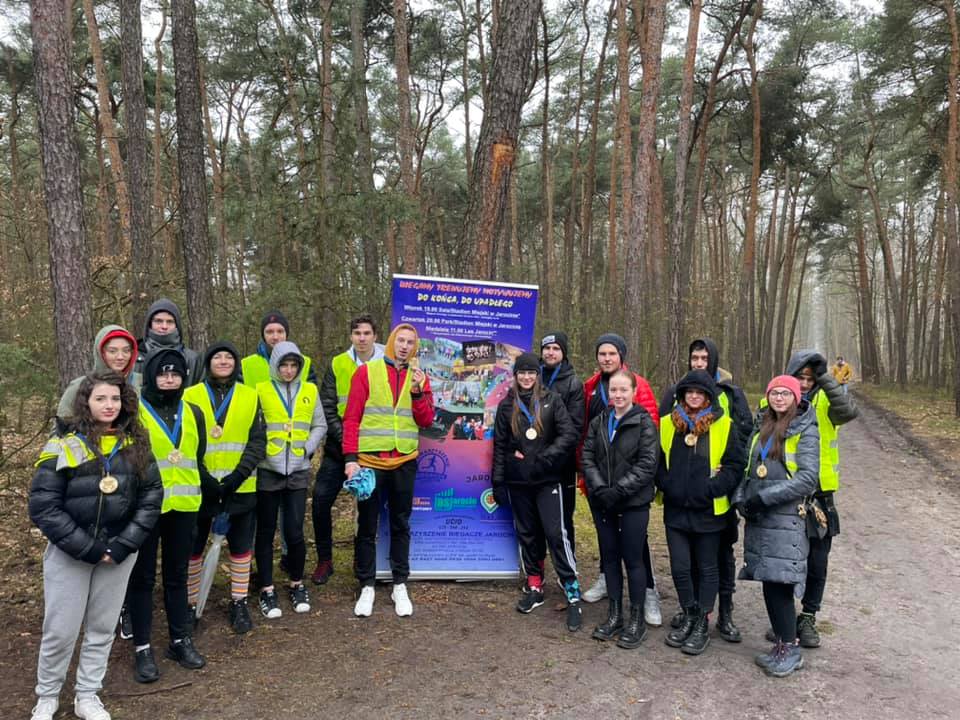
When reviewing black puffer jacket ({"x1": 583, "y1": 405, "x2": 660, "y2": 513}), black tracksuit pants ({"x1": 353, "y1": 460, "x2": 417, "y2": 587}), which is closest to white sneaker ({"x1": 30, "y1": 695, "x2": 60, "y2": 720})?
black tracksuit pants ({"x1": 353, "y1": 460, "x2": 417, "y2": 587})

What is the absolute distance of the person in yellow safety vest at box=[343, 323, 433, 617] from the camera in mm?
4641

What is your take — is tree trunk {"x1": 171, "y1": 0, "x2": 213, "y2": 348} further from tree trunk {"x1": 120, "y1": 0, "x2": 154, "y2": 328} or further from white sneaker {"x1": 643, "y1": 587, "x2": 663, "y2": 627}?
white sneaker {"x1": 643, "y1": 587, "x2": 663, "y2": 627}

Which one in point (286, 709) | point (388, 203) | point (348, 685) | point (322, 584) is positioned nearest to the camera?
point (286, 709)

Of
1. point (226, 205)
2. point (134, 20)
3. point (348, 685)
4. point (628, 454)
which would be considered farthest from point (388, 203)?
point (348, 685)

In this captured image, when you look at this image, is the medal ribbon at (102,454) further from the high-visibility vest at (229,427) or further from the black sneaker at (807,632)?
the black sneaker at (807,632)

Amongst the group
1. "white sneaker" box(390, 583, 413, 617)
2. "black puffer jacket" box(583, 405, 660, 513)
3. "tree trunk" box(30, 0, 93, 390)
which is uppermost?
"tree trunk" box(30, 0, 93, 390)

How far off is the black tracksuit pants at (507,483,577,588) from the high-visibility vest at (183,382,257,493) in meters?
1.93

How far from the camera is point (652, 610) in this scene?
15.1 ft

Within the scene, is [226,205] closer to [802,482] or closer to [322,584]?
[322,584]

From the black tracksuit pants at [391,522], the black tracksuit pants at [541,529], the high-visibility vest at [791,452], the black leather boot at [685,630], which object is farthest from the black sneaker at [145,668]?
the high-visibility vest at [791,452]

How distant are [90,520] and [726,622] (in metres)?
3.89

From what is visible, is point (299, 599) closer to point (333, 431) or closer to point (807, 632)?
point (333, 431)

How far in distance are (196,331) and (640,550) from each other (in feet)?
16.3

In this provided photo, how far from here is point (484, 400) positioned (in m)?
5.27
